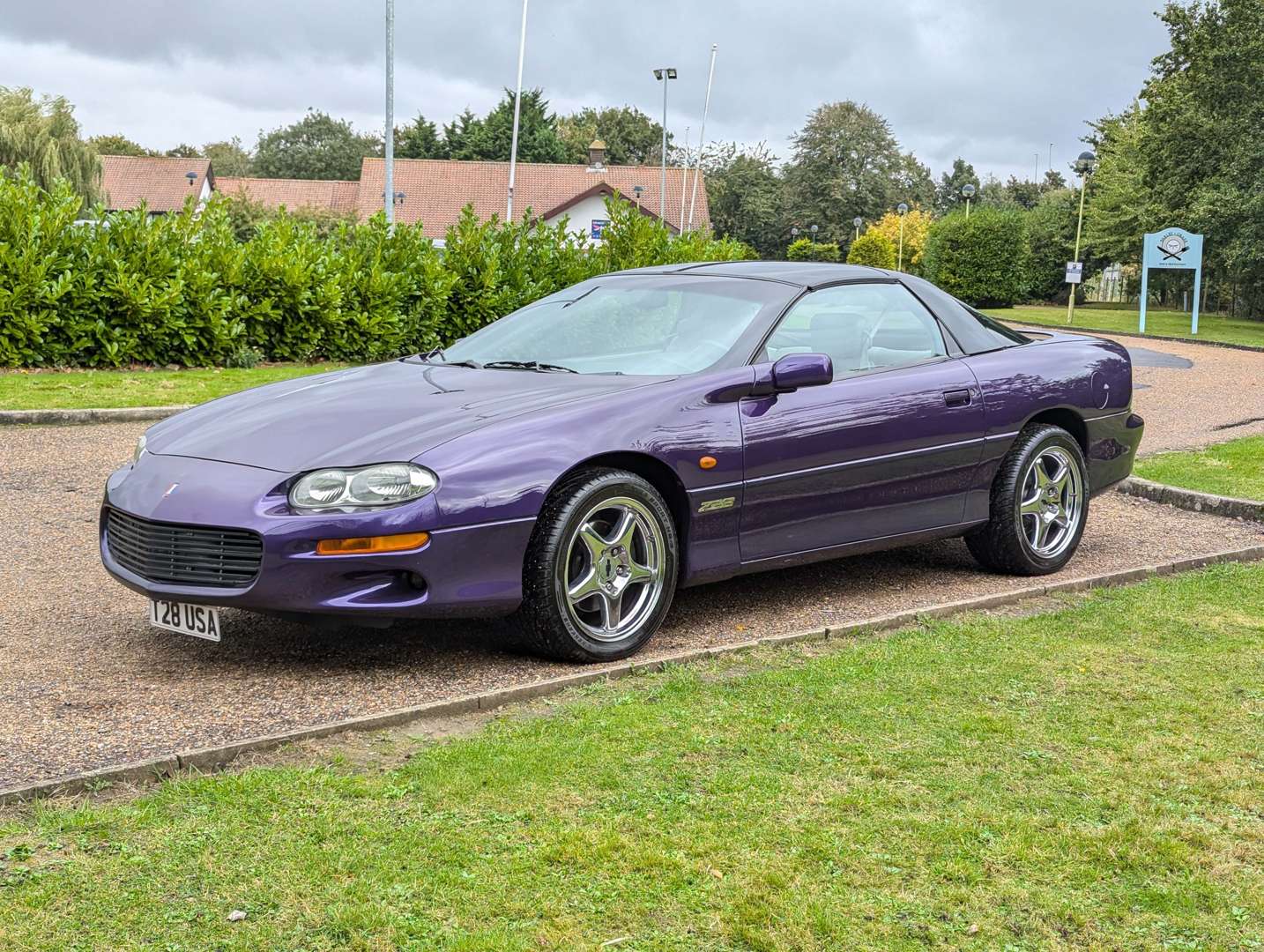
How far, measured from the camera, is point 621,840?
11.5ft

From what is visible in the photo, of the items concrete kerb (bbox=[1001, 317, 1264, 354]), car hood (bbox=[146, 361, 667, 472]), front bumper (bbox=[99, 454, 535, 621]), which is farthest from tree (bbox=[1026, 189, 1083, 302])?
front bumper (bbox=[99, 454, 535, 621])

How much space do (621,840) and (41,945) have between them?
53.1 inches

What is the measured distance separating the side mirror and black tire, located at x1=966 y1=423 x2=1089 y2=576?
153 cm

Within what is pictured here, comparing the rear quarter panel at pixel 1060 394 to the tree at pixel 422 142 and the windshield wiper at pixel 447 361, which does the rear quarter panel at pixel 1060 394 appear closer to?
the windshield wiper at pixel 447 361

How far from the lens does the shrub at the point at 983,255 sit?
49531mm

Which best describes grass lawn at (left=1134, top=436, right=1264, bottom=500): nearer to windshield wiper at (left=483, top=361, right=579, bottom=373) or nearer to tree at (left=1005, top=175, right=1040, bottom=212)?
windshield wiper at (left=483, top=361, right=579, bottom=373)

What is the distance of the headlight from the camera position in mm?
4762

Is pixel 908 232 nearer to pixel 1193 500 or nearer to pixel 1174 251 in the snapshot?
pixel 1174 251

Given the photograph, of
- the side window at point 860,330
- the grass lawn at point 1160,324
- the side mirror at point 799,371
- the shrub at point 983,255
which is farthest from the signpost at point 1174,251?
the side mirror at point 799,371

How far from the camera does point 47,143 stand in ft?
151

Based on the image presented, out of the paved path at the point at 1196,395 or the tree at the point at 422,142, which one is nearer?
the paved path at the point at 1196,395

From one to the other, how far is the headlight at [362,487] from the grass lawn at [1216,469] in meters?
6.24

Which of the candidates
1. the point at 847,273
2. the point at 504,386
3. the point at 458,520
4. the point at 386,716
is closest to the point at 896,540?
the point at 847,273

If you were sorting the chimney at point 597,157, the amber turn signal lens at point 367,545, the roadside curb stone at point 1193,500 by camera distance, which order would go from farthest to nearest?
1. the chimney at point 597,157
2. the roadside curb stone at point 1193,500
3. the amber turn signal lens at point 367,545
